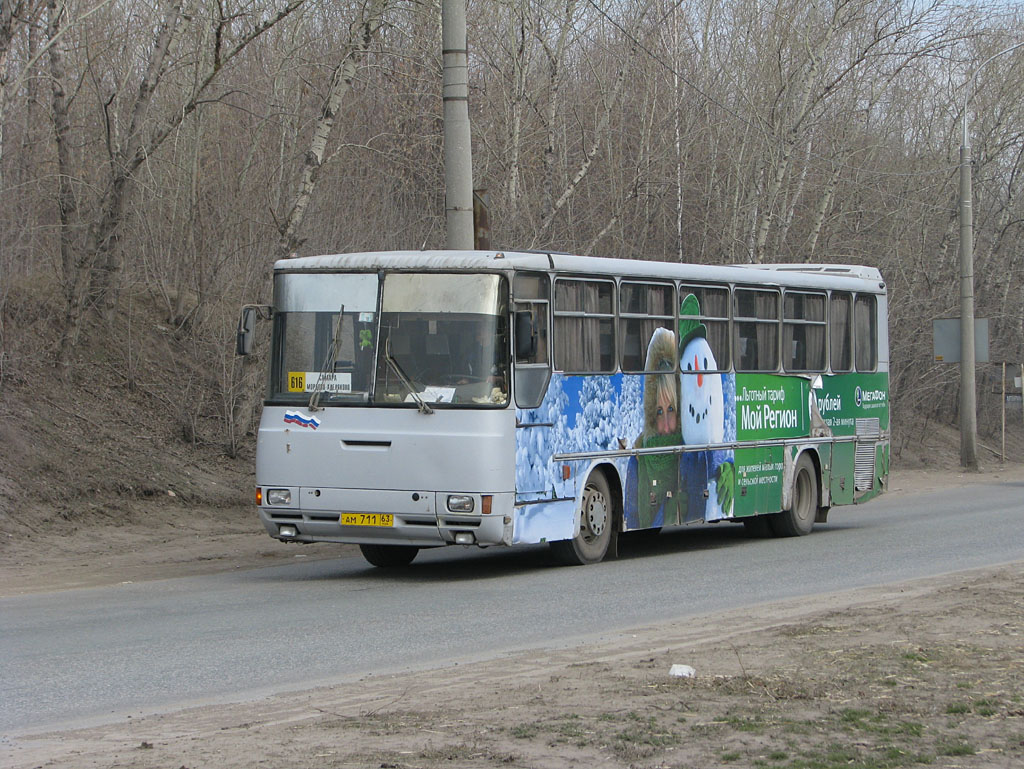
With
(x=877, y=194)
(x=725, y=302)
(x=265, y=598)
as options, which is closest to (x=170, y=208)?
(x=725, y=302)

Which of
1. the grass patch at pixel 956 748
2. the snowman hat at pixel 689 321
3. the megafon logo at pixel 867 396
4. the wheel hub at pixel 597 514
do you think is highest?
the snowman hat at pixel 689 321

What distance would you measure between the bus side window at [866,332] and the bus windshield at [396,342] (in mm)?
8556

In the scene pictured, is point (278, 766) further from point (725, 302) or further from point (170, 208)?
point (170, 208)

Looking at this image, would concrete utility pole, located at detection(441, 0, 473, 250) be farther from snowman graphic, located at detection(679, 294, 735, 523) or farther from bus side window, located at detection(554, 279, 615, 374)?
snowman graphic, located at detection(679, 294, 735, 523)

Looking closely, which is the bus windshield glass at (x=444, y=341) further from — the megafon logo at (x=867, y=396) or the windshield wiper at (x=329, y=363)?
the megafon logo at (x=867, y=396)

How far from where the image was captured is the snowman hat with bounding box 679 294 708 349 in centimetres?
1688

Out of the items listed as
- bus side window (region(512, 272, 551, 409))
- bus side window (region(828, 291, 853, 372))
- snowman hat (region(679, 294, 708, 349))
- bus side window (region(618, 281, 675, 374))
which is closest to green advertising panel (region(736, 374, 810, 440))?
bus side window (region(828, 291, 853, 372))

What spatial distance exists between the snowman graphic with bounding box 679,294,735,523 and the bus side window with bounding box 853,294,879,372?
4.09m

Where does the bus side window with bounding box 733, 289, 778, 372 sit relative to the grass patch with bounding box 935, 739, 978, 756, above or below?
above

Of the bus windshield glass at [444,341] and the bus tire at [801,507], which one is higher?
the bus windshield glass at [444,341]

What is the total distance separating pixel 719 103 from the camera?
107 ft

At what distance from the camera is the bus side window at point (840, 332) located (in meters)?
20.3

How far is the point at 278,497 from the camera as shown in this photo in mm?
14266

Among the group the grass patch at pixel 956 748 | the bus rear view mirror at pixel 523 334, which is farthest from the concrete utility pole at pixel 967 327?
the grass patch at pixel 956 748
